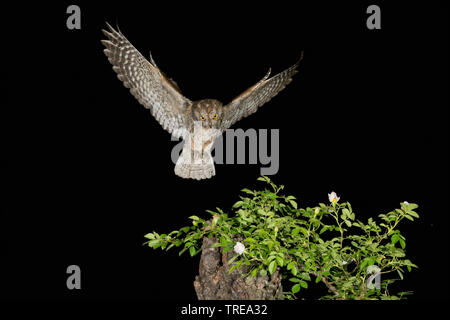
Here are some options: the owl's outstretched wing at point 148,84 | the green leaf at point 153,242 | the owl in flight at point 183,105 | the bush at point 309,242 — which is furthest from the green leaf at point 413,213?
the owl's outstretched wing at point 148,84

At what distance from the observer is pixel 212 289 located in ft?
14.6

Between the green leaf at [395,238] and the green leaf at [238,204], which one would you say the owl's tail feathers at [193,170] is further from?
the green leaf at [395,238]

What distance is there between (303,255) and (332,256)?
0.29 meters

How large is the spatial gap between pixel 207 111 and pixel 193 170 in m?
0.62

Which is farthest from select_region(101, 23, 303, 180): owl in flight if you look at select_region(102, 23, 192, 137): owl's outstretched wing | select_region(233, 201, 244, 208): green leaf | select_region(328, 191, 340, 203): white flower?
select_region(328, 191, 340, 203): white flower

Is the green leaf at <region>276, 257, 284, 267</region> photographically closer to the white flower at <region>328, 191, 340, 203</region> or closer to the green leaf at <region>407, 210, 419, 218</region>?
the white flower at <region>328, 191, 340, 203</region>

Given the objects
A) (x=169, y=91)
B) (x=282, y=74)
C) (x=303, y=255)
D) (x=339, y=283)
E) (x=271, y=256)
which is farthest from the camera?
(x=282, y=74)

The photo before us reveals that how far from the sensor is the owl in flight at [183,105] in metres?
4.99

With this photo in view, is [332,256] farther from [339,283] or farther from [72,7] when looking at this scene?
[72,7]

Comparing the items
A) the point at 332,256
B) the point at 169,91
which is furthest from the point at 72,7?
the point at 332,256

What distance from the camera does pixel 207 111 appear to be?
16.5 feet

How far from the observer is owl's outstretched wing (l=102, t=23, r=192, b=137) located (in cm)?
495

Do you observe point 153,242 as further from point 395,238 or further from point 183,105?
point 395,238

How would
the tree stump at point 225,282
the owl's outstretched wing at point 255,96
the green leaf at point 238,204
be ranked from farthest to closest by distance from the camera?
1. the owl's outstretched wing at point 255,96
2. the green leaf at point 238,204
3. the tree stump at point 225,282
